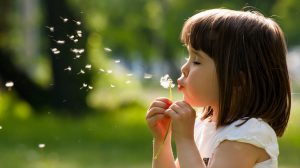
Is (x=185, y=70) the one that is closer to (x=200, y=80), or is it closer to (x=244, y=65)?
(x=200, y=80)

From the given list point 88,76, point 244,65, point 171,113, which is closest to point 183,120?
point 171,113

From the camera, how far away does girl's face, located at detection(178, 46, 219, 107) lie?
310 cm

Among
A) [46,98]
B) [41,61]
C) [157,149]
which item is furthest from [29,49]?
[157,149]

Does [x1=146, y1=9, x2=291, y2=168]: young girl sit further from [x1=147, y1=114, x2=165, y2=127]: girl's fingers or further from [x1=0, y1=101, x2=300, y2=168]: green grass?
[x1=0, y1=101, x2=300, y2=168]: green grass

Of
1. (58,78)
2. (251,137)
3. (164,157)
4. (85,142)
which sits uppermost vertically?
(251,137)

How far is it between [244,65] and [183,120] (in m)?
0.28

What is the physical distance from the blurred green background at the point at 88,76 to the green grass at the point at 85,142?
0.4 inches

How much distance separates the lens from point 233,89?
3104 millimetres

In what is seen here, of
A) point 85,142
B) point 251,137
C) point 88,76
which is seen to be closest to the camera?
point 251,137

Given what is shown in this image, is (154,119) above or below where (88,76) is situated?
above

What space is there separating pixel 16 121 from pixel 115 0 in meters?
4.53

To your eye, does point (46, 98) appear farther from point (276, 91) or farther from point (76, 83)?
point (276, 91)

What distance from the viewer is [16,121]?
10164 mm

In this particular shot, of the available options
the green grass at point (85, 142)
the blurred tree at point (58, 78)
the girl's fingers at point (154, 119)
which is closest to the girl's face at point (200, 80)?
the girl's fingers at point (154, 119)
